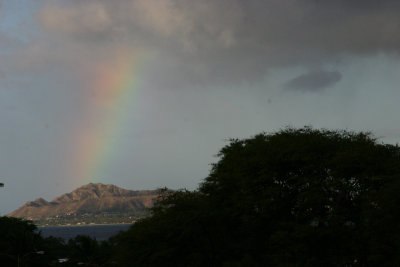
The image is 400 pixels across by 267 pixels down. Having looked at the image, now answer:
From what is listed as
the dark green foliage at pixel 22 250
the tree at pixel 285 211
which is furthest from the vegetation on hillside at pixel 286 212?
the dark green foliage at pixel 22 250

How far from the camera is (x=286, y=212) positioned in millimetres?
53000

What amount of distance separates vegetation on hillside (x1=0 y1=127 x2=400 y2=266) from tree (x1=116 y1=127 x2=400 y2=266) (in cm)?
9

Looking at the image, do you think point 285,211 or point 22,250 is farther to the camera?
point 22,250

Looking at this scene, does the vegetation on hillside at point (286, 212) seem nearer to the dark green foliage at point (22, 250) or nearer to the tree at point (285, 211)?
the tree at point (285, 211)

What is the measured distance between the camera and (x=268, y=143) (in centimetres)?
5722

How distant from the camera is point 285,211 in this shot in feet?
174

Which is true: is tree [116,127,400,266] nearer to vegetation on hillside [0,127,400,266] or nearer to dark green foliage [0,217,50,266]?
vegetation on hillside [0,127,400,266]

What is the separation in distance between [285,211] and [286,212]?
14 cm

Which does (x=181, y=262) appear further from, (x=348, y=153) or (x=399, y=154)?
(x=399, y=154)

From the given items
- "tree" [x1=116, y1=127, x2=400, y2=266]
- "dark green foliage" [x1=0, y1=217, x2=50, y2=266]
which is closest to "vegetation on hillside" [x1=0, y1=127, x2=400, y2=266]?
"tree" [x1=116, y1=127, x2=400, y2=266]

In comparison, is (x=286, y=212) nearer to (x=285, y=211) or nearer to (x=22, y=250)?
(x=285, y=211)

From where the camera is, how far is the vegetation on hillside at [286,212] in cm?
4728

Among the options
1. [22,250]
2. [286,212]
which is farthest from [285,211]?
[22,250]

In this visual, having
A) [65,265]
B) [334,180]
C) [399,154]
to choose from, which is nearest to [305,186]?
[334,180]
